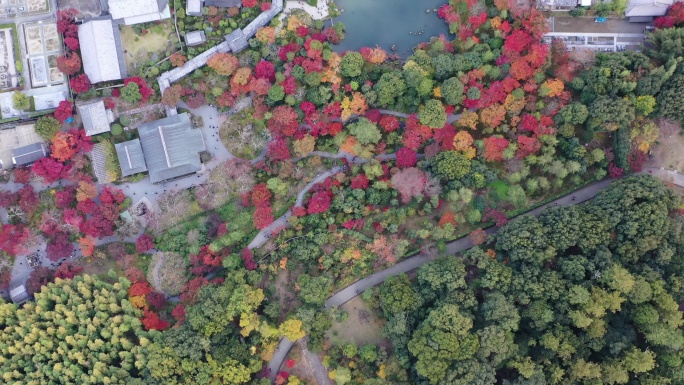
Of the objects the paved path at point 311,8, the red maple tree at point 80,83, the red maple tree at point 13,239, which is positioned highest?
the paved path at point 311,8

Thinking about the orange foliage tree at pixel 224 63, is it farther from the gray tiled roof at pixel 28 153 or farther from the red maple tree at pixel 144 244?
the gray tiled roof at pixel 28 153

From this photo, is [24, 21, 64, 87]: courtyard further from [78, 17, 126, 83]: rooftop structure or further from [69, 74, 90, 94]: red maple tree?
[78, 17, 126, 83]: rooftop structure

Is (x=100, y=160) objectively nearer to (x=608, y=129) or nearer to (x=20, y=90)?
(x=20, y=90)

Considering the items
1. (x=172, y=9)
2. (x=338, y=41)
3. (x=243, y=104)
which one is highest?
(x=172, y=9)

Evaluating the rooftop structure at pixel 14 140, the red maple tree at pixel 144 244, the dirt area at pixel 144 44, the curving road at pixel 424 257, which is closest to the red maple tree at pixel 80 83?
the dirt area at pixel 144 44

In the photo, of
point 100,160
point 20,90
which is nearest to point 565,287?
point 100,160

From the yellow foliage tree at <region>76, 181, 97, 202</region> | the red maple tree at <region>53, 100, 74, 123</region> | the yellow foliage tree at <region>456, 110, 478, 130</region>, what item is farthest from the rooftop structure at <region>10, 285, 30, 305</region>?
the yellow foliage tree at <region>456, 110, 478, 130</region>
